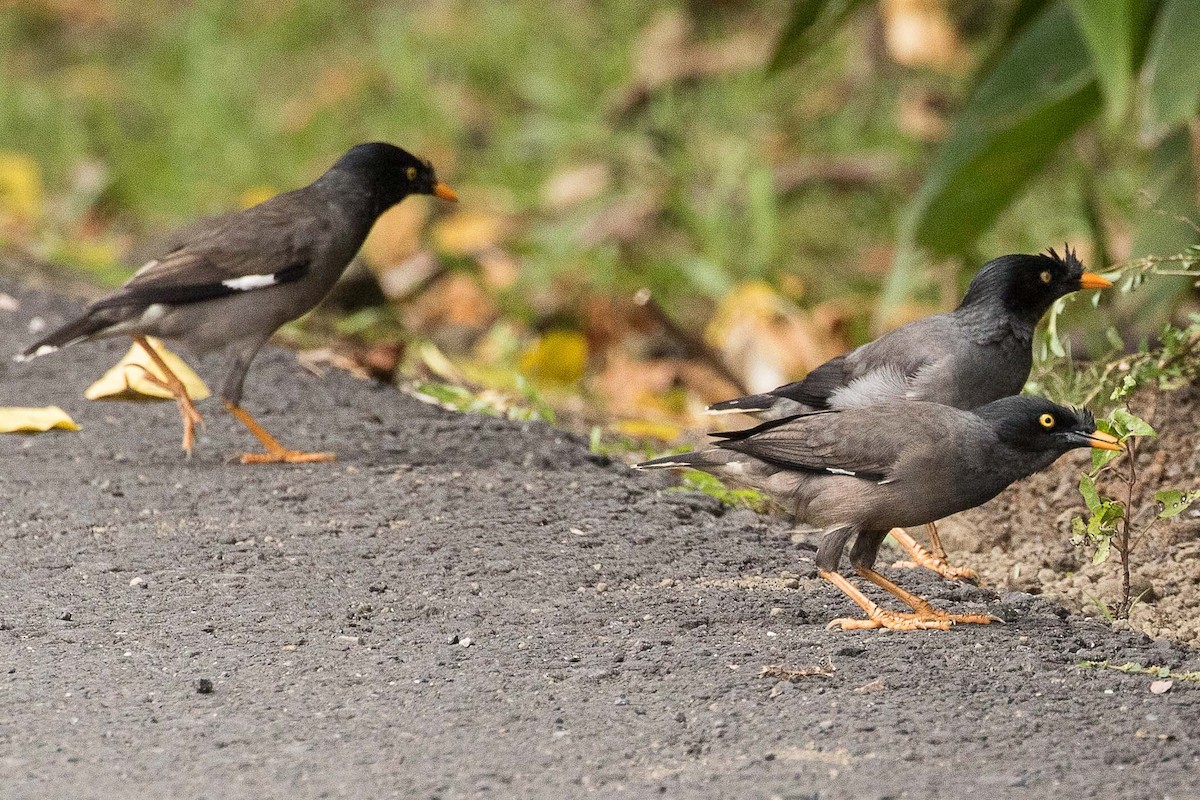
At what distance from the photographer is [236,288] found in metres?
5.17

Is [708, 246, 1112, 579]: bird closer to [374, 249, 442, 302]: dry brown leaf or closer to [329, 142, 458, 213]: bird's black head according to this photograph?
[329, 142, 458, 213]: bird's black head

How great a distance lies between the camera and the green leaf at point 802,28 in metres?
6.62

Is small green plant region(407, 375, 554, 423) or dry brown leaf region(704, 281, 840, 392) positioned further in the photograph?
dry brown leaf region(704, 281, 840, 392)

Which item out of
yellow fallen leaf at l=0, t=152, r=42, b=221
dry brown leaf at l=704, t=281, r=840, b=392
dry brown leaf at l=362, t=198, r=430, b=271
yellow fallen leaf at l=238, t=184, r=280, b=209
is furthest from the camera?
dry brown leaf at l=362, t=198, r=430, b=271

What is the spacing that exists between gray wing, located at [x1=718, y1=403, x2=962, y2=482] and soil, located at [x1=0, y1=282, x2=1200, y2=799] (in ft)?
1.05

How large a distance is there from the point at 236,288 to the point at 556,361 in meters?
2.22

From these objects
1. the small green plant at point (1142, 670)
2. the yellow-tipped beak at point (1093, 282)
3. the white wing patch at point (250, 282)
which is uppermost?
the white wing patch at point (250, 282)

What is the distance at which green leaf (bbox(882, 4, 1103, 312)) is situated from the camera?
Answer: 5.82 meters

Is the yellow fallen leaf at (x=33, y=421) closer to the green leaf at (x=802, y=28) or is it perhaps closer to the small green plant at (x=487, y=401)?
the small green plant at (x=487, y=401)

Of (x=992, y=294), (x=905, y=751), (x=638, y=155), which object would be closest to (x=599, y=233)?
(x=638, y=155)

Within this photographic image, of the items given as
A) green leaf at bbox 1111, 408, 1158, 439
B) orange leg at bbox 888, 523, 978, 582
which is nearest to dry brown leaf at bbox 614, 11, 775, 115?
orange leg at bbox 888, 523, 978, 582

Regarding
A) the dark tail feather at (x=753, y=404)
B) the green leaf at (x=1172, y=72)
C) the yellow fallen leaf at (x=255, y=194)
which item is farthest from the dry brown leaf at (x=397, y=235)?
the green leaf at (x=1172, y=72)

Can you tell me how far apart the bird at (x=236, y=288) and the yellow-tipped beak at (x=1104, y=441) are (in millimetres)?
2341

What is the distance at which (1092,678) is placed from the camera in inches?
133
